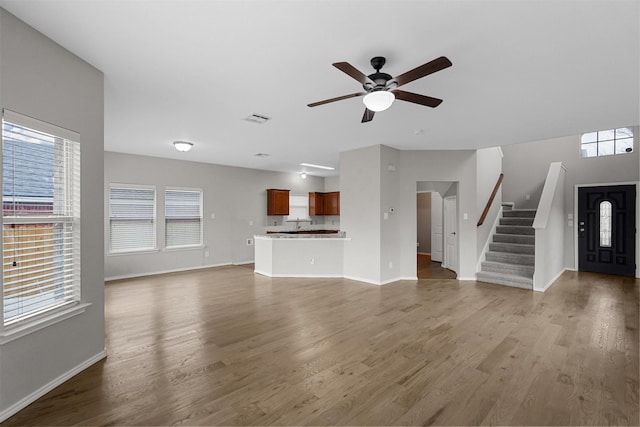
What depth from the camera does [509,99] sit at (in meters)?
3.39

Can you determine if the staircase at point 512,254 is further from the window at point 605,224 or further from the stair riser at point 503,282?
the window at point 605,224

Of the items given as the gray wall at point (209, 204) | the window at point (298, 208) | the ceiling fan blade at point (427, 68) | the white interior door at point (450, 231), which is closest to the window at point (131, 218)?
the gray wall at point (209, 204)

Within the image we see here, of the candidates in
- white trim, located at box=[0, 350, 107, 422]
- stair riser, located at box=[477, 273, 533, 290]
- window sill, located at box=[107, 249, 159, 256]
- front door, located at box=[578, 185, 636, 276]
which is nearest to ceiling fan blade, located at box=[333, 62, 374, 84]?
white trim, located at box=[0, 350, 107, 422]

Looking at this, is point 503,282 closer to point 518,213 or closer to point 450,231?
point 450,231

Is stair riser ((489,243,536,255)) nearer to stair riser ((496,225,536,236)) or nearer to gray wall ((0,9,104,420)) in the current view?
stair riser ((496,225,536,236))

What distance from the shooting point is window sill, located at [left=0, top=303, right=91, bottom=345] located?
195cm

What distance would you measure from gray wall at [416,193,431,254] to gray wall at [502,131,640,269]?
85.7 inches

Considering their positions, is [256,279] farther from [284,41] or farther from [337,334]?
[284,41]

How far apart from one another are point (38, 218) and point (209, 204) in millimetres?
5488

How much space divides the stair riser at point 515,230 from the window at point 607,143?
87.0 inches

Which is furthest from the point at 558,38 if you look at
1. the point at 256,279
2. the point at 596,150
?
the point at 596,150

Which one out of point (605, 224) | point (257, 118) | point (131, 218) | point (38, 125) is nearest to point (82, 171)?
point (38, 125)

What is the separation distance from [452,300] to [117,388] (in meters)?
4.22

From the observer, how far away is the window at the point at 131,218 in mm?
6270
